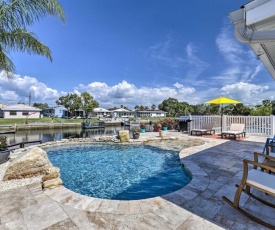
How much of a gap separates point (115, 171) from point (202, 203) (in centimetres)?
323

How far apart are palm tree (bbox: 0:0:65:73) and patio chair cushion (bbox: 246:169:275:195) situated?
6274mm

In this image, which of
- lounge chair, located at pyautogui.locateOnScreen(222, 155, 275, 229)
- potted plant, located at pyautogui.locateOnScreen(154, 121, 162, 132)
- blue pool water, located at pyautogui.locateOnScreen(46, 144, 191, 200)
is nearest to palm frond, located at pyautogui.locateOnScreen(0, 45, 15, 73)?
blue pool water, located at pyautogui.locateOnScreen(46, 144, 191, 200)

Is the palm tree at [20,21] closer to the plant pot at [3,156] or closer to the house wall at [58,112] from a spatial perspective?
the plant pot at [3,156]

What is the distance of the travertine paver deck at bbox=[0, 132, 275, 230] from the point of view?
2162 mm

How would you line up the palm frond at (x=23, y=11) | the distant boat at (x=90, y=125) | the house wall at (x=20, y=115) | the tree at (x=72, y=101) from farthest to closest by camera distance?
the tree at (x=72, y=101), the house wall at (x=20, y=115), the distant boat at (x=90, y=125), the palm frond at (x=23, y=11)

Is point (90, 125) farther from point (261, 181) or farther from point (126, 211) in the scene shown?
point (261, 181)

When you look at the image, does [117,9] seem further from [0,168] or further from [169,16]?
[0,168]

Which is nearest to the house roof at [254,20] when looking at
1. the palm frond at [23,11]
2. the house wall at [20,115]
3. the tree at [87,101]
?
the palm frond at [23,11]

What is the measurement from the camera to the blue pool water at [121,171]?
13.2ft

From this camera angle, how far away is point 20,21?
475 cm

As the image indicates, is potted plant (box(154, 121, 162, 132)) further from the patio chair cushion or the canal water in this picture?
the patio chair cushion

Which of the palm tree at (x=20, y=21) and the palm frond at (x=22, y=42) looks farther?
the palm frond at (x=22, y=42)

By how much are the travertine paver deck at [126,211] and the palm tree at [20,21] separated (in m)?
4.17

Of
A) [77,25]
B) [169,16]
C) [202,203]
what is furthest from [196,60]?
[202,203]
